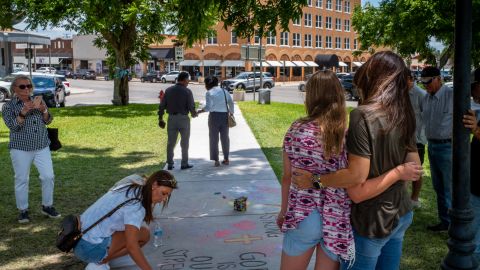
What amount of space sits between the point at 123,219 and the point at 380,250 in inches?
76.0

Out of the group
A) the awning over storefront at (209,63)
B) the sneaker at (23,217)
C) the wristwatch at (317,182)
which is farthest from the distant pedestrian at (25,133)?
the awning over storefront at (209,63)

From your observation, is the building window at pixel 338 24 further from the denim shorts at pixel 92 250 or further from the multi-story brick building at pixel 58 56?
the denim shorts at pixel 92 250

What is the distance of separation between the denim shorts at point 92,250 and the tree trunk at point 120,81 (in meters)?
19.6

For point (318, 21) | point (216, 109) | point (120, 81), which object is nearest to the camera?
point (216, 109)

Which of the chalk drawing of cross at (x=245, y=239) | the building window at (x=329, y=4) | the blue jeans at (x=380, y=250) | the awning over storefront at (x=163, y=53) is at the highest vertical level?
the building window at (x=329, y=4)

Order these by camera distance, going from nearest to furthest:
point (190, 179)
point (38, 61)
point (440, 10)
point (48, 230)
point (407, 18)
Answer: point (48, 230), point (190, 179), point (440, 10), point (407, 18), point (38, 61)

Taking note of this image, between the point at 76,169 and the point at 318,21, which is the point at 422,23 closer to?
the point at 76,169

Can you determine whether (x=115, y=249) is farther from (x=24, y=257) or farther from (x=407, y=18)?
(x=407, y=18)

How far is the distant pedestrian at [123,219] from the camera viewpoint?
3562mm

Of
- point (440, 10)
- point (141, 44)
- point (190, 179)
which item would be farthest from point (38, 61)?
point (190, 179)

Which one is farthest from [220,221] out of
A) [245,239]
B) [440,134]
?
[440,134]

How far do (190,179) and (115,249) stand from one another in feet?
13.2

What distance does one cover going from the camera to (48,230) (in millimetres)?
5570

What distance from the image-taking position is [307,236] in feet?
8.87
